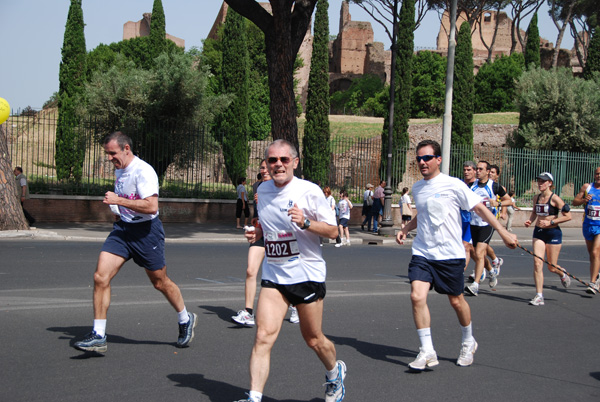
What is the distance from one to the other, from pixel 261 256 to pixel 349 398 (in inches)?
94.9

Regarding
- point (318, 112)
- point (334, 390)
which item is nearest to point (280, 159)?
point (334, 390)

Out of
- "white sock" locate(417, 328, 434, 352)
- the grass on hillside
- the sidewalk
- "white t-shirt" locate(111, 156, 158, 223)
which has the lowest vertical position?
the sidewalk

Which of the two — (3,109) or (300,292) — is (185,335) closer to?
(300,292)

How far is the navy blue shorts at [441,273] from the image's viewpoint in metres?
5.46

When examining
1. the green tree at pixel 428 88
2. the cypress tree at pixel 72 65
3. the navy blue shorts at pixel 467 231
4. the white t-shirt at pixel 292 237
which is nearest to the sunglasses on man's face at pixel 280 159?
the white t-shirt at pixel 292 237

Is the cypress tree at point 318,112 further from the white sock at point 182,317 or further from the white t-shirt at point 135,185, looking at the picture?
the white t-shirt at point 135,185

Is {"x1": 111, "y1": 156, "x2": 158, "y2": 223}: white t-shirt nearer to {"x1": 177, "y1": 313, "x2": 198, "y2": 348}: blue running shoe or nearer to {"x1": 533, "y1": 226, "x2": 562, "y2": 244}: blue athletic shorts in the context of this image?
{"x1": 177, "y1": 313, "x2": 198, "y2": 348}: blue running shoe

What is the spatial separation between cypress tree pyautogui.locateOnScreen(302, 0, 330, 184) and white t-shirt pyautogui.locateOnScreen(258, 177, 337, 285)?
910 inches

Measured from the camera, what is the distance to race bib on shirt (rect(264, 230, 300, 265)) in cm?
414

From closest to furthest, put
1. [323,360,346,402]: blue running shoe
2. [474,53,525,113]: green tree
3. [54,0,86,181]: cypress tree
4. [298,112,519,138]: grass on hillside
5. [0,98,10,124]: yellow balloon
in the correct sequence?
[323,360,346,402]: blue running shoe → [0,98,10,124]: yellow balloon → [54,0,86,181]: cypress tree → [298,112,519,138]: grass on hillside → [474,53,525,113]: green tree

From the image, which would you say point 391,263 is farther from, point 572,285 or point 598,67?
point 598,67

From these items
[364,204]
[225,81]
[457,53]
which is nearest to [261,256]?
[364,204]

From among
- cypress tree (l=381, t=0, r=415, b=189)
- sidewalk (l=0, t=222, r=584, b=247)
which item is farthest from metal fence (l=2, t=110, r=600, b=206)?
cypress tree (l=381, t=0, r=415, b=189)

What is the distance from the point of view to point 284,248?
164 inches
